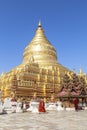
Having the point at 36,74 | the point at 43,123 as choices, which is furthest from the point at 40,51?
the point at 43,123

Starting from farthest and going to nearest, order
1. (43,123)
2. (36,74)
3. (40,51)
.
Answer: (40,51)
(36,74)
(43,123)

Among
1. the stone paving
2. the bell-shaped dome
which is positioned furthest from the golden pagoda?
the stone paving

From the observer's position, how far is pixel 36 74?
41.8m

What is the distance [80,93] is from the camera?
28406mm

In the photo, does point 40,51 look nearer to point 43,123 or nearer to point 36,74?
point 36,74

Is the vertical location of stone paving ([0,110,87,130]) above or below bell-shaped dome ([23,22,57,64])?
below

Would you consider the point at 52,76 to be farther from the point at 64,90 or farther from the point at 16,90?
the point at 64,90

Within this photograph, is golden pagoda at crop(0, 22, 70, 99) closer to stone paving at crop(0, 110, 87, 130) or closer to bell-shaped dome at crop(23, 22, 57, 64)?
bell-shaped dome at crop(23, 22, 57, 64)

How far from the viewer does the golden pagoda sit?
3859cm

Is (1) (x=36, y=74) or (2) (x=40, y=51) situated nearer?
(1) (x=36, y=74)

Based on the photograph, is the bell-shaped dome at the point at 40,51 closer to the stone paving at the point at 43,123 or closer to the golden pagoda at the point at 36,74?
the golden pagoda at the point at 36,74

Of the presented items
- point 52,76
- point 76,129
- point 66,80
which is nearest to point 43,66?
point 52,76

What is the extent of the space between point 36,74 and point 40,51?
8029mm

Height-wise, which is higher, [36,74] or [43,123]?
[36,74]
